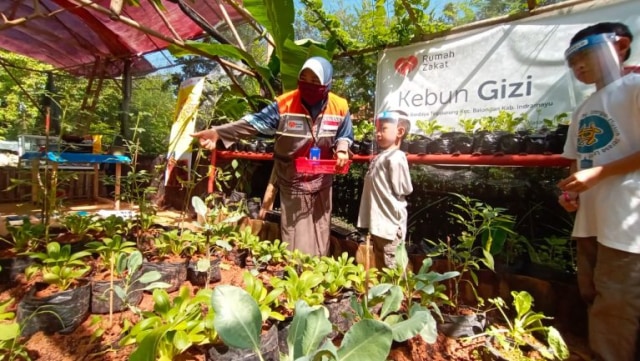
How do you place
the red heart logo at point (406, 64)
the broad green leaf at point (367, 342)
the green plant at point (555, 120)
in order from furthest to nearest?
the red heart logo at point (406, 64) < the green plant at point (555, 120) < the broad green leaf at point (367, 342)

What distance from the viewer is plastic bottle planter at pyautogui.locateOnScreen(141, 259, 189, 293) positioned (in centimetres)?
143

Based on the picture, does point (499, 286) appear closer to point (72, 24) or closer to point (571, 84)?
point (571, 84)

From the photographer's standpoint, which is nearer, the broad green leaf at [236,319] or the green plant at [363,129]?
the broad green leaf at [236,319]

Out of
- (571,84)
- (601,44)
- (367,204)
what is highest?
(571,84)

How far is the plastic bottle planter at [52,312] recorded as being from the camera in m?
1.02

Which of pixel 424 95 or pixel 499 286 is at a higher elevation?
pixel 424 95

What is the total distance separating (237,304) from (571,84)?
252cm

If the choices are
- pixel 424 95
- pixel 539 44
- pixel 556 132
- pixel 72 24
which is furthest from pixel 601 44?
pixel 72 24

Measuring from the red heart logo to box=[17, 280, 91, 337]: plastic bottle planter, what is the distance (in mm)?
2759

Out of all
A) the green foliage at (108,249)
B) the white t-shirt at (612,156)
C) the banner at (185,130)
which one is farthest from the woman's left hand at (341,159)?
the banner at (185,130)

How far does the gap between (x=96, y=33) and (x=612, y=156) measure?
6.13 m

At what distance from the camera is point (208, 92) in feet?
12.7

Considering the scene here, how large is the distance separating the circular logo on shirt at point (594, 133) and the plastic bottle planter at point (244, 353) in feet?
4.48

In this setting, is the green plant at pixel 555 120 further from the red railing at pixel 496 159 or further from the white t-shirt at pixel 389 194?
the white t-shirt at pixel 389 194
